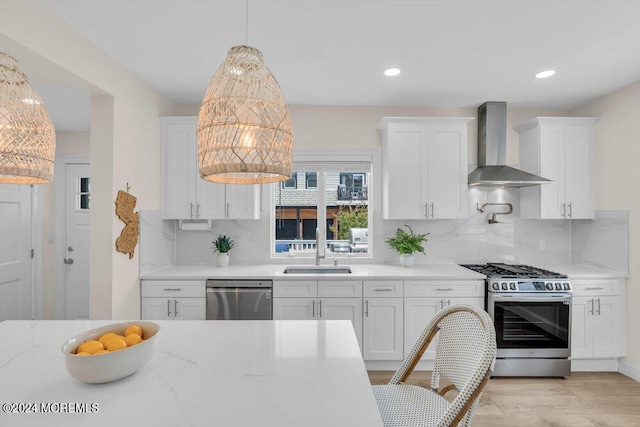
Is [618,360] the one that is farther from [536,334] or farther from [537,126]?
[537,126]

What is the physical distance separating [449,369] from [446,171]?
2.23 meters

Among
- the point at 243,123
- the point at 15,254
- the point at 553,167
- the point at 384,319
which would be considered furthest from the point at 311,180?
the point at 15,254


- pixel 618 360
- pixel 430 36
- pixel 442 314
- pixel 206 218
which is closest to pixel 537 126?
pixel 430 36

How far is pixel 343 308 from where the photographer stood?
9.70ft

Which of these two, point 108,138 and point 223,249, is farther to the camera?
point 223,249

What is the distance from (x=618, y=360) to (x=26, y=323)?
4.51 m

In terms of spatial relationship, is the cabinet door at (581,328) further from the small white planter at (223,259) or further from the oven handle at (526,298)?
the small white planter at (223,259)

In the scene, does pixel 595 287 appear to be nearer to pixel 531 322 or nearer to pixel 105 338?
pixel 531 322

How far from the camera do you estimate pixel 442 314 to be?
5.11 feet

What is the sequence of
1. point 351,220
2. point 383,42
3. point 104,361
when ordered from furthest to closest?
point 351,220 → point 383,42 → point 104,361

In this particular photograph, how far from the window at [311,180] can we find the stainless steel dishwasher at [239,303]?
4.21 feet

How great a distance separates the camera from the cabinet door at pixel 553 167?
3238 mm

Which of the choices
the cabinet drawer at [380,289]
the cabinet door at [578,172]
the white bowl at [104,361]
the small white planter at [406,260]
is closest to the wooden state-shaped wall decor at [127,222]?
the white bowl at [104,361]

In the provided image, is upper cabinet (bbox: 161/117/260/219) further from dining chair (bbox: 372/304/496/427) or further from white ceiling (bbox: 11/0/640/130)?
dining chair (bbox: 372/304/496/427)
